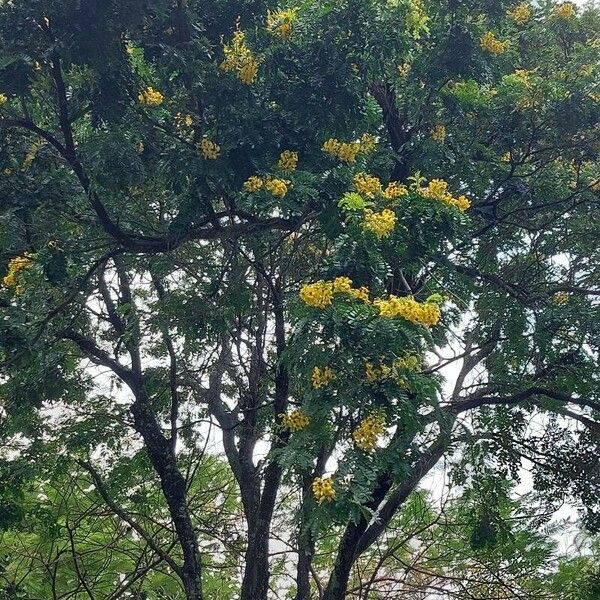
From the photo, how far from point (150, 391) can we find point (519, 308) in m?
2.54

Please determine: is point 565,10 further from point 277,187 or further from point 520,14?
point 277,187

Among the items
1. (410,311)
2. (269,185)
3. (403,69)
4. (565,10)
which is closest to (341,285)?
(410,311)

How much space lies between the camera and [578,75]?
4.18 meters

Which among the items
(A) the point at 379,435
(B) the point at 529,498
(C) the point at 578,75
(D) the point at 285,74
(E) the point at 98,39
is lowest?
(A) the point at 379,435

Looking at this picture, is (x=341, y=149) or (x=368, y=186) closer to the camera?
(x=368, y=186)

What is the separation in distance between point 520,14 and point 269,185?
2.19 m

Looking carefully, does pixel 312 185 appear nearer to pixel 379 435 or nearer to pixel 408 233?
pixel 408 233

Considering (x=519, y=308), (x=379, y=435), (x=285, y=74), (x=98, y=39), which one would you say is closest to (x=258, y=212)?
(x=285, y=74)

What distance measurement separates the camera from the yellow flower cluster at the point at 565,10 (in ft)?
15.1

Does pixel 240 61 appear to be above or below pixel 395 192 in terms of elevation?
above

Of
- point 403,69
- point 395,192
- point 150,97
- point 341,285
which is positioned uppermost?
point 403,69

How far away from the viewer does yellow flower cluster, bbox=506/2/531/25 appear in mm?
4528

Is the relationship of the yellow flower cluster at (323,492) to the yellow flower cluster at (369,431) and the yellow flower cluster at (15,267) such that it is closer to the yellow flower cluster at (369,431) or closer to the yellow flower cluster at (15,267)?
the yellow flower cluster at (369,431)

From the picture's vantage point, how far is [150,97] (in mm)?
3768
